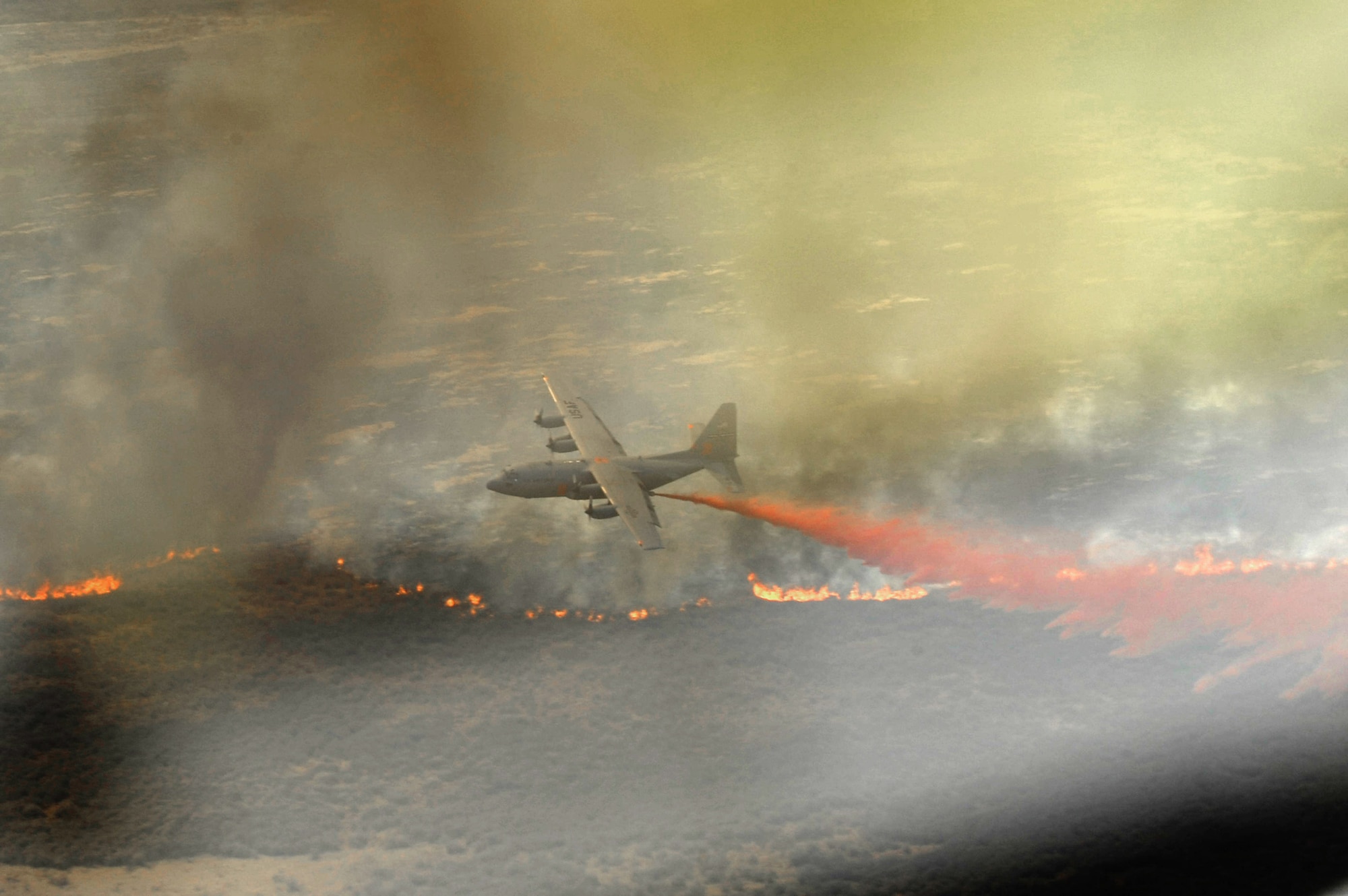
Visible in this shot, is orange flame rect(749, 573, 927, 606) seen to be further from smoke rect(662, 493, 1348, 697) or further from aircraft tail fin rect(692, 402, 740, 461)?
aircraft tail fin rect(692, 402, 740, 461)

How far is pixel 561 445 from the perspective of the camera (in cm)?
6769

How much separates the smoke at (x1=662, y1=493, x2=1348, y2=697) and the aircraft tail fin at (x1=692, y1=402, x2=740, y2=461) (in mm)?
2506

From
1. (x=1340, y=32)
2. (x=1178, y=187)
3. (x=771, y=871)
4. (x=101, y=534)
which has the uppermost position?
(x=1340, y=32)

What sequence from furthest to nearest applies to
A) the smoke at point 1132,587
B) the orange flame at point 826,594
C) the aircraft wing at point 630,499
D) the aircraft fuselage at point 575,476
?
the aircraft fuselage at point 575,476, the orange flame at point 826,594, the aircraft wing at point 630,499, the smoke at point 1132,587

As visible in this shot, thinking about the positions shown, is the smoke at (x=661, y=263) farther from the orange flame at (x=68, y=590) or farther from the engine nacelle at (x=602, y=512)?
the engine nacelle at (x=602, y=512)

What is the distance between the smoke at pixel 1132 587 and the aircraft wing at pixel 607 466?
4802 mm

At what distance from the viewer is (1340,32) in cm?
11994

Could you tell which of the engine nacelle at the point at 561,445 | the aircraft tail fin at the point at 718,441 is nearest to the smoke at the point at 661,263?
the engine nacelle at the point at 561,445

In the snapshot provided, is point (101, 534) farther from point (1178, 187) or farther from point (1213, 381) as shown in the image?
point (1178, 187)

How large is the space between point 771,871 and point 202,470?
3981cm

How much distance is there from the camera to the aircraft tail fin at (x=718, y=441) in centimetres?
6475

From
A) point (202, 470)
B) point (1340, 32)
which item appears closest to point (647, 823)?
point (202, 470)

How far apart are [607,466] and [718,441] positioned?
543 cm

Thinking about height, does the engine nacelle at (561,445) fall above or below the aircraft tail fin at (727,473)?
above
